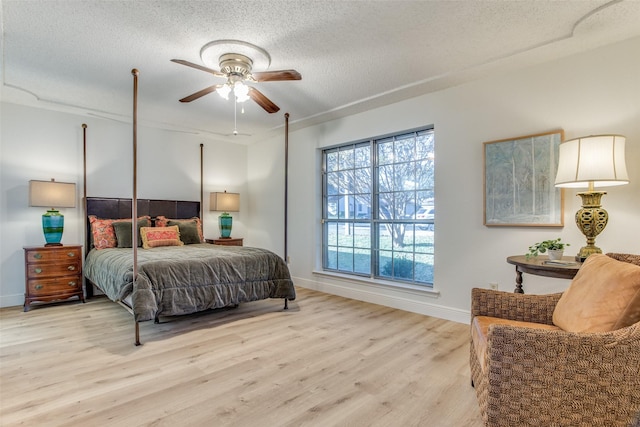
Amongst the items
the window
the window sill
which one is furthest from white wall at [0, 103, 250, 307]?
the window sill

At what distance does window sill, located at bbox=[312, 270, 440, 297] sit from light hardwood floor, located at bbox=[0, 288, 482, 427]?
29cm

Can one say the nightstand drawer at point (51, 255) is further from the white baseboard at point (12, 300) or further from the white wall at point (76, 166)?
the white baseboard at point (12, 300)

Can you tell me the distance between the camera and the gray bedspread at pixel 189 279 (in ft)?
9.42

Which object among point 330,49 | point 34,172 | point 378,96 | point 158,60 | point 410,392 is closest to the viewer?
point 410,392

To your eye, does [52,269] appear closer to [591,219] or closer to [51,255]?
[51,255]

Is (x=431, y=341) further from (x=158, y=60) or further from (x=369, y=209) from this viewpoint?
(x=158, y=60)

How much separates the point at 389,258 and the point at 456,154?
149cm

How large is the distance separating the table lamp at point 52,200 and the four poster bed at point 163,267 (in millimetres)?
372

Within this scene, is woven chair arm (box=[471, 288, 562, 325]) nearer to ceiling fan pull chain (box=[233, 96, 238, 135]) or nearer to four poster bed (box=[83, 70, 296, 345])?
four poster bed (box=[83, 70, 296, 345])

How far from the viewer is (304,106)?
415cm

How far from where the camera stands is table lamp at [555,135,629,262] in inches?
82.9

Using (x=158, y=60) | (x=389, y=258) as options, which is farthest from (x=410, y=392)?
(x=158, y=60)

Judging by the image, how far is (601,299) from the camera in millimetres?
1459

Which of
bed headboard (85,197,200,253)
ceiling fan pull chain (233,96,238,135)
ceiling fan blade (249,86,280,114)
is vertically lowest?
bed headboard (85,197,200,253)
